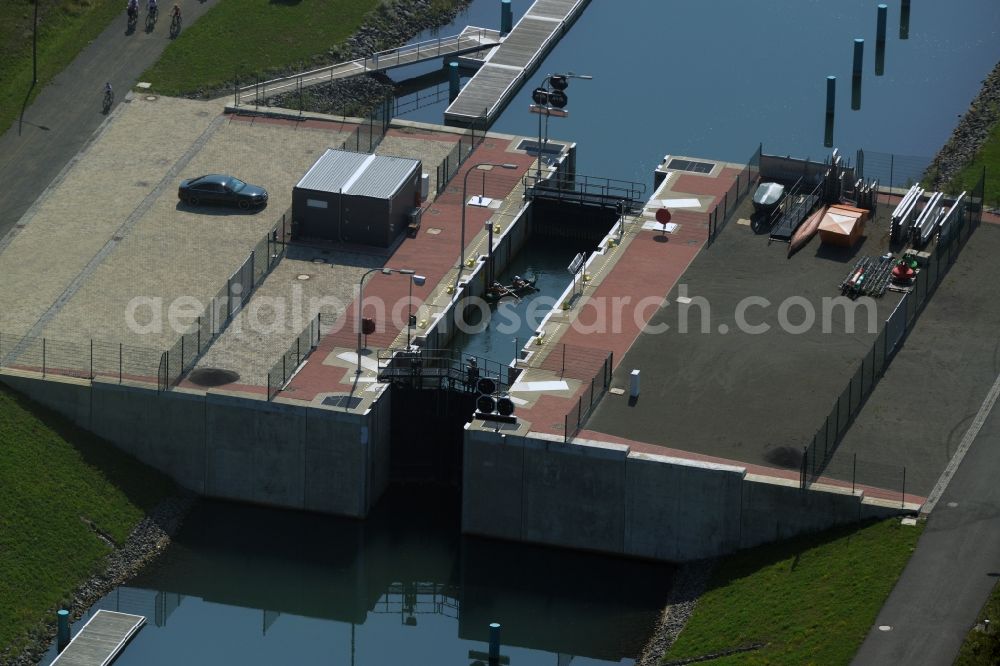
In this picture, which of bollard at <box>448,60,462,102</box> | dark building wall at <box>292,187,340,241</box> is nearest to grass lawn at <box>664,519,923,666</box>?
dark building wall at <box>292,187,340,241</box>

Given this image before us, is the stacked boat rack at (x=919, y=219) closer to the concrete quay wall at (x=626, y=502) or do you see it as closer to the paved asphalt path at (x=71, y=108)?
the concrete quay wall at (x=626, y=502)

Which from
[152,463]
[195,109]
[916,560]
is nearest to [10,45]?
[195,109]

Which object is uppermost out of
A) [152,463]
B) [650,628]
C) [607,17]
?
[607,17]

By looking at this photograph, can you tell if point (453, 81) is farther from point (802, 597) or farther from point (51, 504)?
point (802, 597)

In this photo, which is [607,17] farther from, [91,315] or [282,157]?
[91,315]

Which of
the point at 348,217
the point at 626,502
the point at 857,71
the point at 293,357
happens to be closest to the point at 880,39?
the point at 857,71

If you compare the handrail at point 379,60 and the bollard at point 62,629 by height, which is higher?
the handrail at point 379,60

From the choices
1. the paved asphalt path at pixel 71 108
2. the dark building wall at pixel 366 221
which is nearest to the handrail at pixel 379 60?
the paved asphalt path at pixel 71 108
